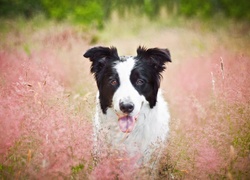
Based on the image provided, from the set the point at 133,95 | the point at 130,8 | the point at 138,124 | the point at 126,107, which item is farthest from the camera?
the point at 130,8

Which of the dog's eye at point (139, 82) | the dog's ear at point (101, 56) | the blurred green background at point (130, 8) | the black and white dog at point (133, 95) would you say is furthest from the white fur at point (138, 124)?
the blurred green background at point (130, 8)

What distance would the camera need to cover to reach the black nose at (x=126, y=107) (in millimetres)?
3008

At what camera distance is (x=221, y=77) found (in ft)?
12.7

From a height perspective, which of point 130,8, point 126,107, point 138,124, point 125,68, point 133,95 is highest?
point 130,8

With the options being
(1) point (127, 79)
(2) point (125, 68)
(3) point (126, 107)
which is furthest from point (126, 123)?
(2) point (125, 68)

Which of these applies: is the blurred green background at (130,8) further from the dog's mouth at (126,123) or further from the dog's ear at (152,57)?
the dog's mouth at (126,123)

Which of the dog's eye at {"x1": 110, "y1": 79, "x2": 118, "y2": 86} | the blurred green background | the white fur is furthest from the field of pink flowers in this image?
the blurred green background

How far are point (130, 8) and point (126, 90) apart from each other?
14.6 meters

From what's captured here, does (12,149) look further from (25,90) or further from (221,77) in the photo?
(221,77)

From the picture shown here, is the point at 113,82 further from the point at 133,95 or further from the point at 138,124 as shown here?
the point at 138,124

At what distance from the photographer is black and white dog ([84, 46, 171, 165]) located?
330cm

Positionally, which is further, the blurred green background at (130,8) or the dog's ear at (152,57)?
the blurred green background at (130,8)

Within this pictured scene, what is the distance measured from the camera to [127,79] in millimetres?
3355

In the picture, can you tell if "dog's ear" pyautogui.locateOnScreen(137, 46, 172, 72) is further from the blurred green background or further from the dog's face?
the blurred green background
